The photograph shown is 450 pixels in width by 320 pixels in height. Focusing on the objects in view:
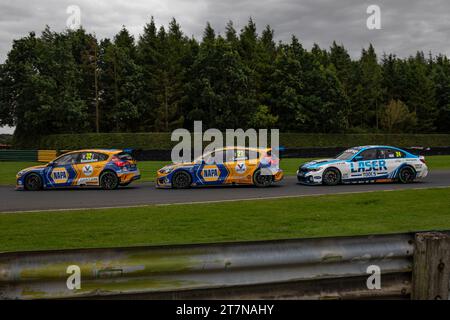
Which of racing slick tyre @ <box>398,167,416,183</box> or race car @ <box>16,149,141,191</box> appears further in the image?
racing slick tyre @ <box>398,167,416,183</box>

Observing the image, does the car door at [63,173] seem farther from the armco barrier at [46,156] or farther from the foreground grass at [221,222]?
the armco barrier at [46,156]

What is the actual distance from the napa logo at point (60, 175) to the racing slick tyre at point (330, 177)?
8.26 metres

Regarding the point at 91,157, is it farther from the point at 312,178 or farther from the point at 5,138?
the point at 5,138

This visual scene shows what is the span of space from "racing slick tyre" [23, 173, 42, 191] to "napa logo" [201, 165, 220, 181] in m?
5.23

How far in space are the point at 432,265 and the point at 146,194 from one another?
1092 cm

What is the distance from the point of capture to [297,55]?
58906 mm

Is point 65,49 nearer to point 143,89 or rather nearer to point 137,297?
point 143,89

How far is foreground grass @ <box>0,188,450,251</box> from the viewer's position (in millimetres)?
7898

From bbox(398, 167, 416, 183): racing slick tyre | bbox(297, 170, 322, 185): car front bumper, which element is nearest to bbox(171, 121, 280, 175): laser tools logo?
bbox(297, 170, 322, 185): car front bumper

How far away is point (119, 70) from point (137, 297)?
165 ft

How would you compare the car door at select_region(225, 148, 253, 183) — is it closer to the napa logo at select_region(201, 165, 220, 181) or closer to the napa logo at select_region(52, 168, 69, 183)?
→ the napa logo at select_region(201, 165, 220, 181)

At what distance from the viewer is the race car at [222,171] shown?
51.8ft
